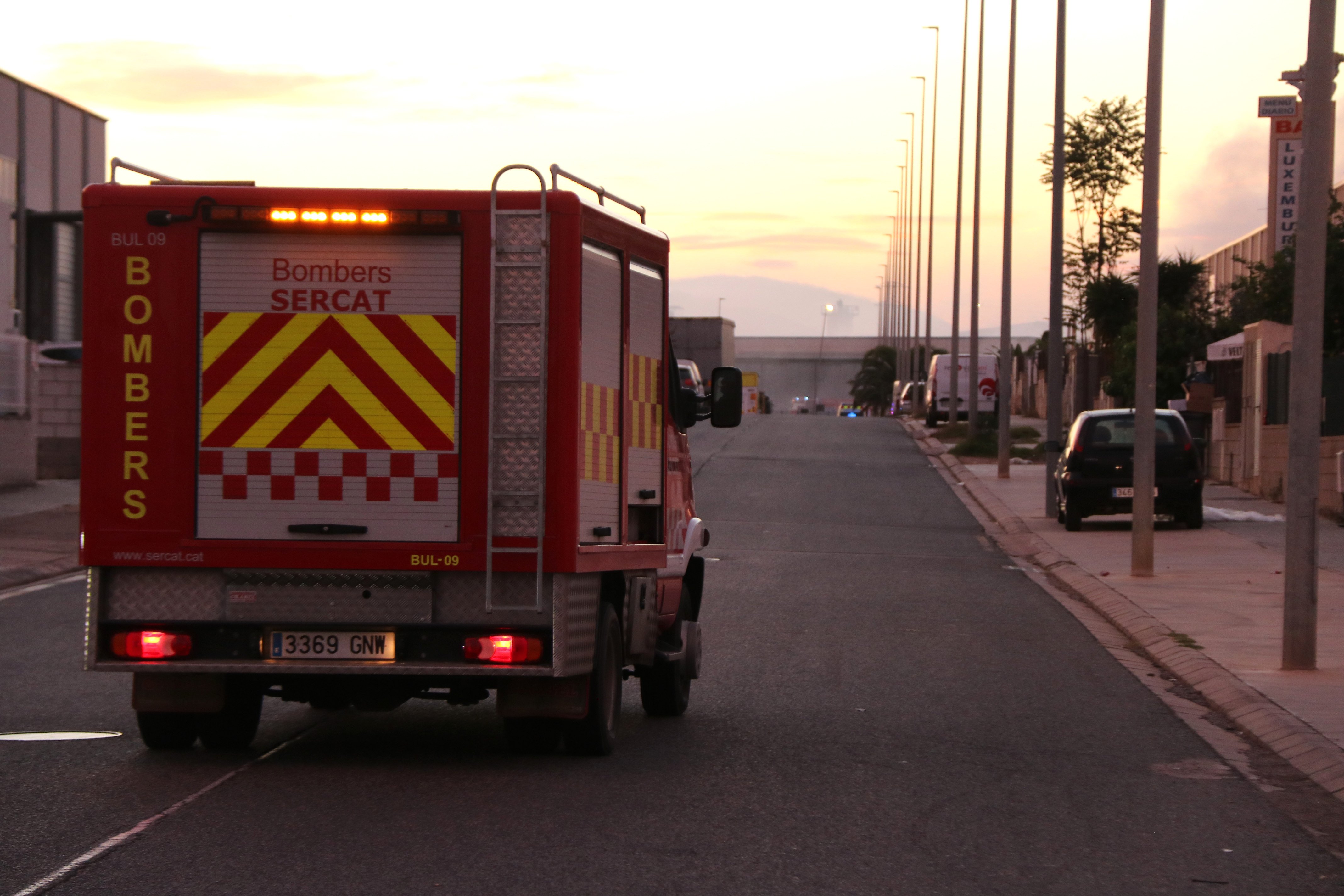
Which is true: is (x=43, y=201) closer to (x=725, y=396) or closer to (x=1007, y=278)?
(x=1007, y=278)

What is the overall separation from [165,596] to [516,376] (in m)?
1.92

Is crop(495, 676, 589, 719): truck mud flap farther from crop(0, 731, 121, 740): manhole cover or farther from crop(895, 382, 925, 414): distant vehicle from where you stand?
crop(895, 382, 925, 414): distant vehicle

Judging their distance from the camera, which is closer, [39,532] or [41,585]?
[41,585]

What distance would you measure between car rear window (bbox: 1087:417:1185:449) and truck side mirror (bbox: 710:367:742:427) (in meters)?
15.2

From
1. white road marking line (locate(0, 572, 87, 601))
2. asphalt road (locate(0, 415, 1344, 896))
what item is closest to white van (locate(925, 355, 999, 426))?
white road marking line (locate(0, 572, 87, 601))

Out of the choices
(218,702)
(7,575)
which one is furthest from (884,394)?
(218,702)

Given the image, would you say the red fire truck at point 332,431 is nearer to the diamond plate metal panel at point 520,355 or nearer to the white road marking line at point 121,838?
the diamond plate metal panel at point 520,355

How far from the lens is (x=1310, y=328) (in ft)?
36.6

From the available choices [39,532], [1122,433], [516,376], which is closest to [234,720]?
[516,376]

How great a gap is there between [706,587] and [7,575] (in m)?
6.91

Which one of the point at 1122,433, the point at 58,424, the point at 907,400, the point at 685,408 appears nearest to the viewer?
the point at 685,408

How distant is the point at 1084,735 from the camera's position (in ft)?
31.2

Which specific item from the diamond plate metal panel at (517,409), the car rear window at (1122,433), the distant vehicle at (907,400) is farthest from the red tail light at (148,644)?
the distant vehicle at (907,400)

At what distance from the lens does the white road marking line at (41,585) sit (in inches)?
637
